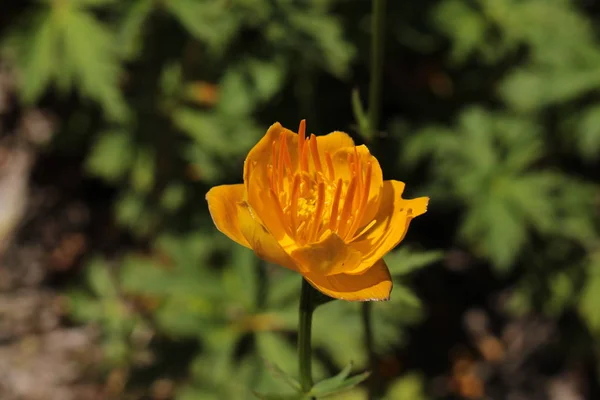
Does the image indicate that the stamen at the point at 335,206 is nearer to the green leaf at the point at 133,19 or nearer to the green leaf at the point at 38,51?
the green leaf at the point at 133,19

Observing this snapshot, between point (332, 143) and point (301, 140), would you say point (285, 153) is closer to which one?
point (301, 140)

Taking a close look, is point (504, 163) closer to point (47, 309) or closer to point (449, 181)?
point (449, 181)

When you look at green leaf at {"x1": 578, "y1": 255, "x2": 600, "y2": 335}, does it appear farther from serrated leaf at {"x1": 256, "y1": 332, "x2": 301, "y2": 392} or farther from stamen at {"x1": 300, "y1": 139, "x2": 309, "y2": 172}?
stamen at {"x1": 300, "y1": 139, "x2": 309, "y2": 172}

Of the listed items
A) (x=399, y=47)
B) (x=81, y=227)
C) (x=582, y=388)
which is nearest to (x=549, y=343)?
(x=582, y=388)

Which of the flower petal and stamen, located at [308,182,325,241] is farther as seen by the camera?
the flower petal

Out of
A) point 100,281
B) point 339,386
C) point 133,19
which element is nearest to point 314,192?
point 339,386

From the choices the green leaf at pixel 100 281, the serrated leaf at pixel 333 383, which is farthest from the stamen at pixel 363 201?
the green leaf at pixel 100 281

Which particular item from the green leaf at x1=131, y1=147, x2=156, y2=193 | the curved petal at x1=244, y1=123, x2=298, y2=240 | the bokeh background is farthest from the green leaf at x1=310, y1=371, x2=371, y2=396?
the green leaf at x1=131, y1=147, x2=156, y2=193
